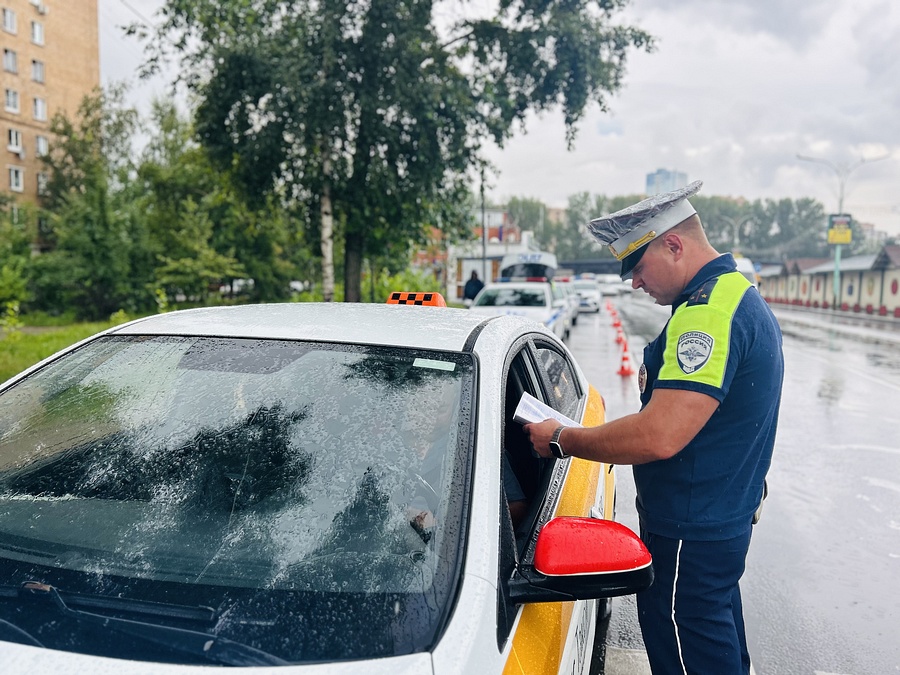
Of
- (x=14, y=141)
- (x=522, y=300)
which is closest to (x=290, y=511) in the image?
(x=522, y=300)

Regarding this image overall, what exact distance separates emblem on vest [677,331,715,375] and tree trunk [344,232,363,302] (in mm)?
13207

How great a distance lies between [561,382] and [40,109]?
165 feet

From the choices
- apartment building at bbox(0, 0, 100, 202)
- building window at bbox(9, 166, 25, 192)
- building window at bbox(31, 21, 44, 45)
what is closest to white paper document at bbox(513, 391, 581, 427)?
apartment building at bbox(0, 0, 100, 202)

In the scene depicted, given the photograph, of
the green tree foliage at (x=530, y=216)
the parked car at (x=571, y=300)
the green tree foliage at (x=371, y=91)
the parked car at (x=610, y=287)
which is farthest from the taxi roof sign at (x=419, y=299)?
the green tree foliage at (x=530, y=216)

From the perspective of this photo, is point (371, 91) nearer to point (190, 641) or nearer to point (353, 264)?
point (353, 264)

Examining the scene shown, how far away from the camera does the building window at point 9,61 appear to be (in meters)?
40.6

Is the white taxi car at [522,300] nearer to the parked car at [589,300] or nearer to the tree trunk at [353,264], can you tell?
the tree trunk at [353,264]

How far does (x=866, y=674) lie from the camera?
3.22m

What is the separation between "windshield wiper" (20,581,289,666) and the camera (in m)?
1.24

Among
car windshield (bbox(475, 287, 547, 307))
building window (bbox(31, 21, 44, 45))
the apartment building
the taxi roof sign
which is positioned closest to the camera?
the taxi roof sign

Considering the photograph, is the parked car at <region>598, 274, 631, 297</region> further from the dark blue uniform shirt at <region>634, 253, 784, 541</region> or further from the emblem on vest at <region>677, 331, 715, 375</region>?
the emblem on vest at <region>677, 331, 715, 375</region>

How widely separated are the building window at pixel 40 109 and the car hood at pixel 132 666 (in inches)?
2004

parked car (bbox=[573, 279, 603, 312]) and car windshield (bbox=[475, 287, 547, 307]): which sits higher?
car windshield (bbox=[475, 287, 547, 307])

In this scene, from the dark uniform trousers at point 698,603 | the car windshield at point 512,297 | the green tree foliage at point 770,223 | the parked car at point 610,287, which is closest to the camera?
the dark uniform trousers at point 698,603
